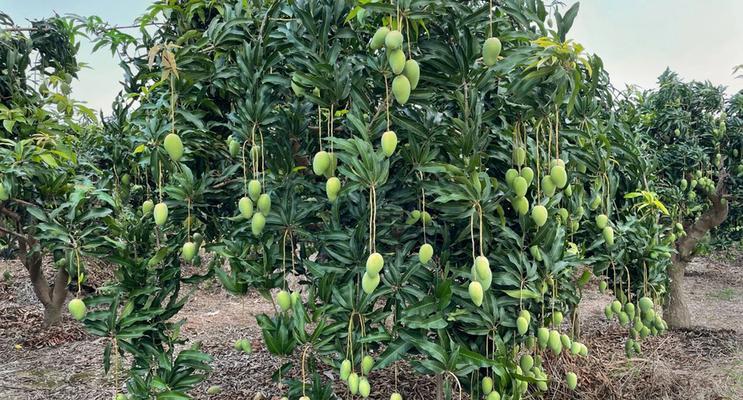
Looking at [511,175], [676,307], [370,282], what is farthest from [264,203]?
[676,307]

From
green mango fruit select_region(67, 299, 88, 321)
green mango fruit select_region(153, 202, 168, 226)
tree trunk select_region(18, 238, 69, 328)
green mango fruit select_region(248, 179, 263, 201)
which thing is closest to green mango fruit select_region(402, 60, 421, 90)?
green mango fruit select_region(248, 179, 263, 201)

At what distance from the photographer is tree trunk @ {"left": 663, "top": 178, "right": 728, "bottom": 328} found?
13.7 feet

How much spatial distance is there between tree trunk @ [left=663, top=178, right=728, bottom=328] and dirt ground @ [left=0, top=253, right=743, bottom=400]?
126mm

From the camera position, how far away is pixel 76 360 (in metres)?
3.49

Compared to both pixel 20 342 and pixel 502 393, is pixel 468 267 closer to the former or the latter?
pixel 502 393

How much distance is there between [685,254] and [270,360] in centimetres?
337

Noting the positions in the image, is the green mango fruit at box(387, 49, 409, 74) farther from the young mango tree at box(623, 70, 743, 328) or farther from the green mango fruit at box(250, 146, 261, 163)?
the young mango tree at box(623, 70, 743, 328)

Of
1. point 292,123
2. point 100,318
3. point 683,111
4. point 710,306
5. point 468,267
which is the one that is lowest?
point 710,306

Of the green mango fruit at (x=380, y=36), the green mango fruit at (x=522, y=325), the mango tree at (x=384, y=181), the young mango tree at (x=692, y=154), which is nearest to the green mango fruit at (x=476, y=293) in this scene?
the mango tree at (x=384, y=181)

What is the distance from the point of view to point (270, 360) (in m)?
3.34

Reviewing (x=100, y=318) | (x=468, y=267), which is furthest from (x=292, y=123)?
(x=100, y=318)

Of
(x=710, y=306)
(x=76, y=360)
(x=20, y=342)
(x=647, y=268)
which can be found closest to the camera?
(x=647, y=268)

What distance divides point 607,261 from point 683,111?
291 centimetres

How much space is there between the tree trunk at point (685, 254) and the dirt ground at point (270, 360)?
0.13 m
